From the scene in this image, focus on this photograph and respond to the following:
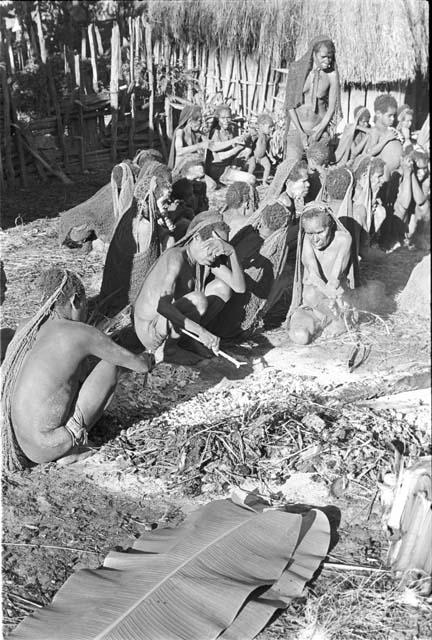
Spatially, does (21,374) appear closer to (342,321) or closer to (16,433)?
(16,433)

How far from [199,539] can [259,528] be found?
0.32 metres

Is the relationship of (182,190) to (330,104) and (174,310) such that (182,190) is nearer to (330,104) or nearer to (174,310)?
(174,310)

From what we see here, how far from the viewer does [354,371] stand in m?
6.40

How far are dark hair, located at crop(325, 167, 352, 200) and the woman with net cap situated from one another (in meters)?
2.46

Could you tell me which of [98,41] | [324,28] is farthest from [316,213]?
[98,41]

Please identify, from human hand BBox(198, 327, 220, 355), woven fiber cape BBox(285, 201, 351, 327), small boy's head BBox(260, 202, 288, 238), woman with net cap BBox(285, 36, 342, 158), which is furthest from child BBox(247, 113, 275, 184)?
human hand BBox(198, 327, 220, 355)

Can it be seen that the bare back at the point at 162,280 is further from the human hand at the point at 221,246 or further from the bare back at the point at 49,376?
the bare back at the point at 49,376

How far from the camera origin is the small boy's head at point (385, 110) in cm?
961

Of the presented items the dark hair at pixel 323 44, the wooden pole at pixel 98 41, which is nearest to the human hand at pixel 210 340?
the dark hair at pixel 323 44

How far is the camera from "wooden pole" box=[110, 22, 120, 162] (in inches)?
486

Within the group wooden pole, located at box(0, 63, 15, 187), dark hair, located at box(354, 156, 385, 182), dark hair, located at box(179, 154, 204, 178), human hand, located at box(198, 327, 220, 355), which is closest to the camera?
human hand, located at box(198, 327, 220, 355)

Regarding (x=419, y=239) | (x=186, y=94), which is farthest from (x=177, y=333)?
(x=186, y=94)

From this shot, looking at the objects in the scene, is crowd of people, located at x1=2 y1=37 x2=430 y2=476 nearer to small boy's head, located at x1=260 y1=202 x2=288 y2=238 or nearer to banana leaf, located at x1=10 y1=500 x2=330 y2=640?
small boy's head, located at x1=260 y1=202 x2=288 y2=238

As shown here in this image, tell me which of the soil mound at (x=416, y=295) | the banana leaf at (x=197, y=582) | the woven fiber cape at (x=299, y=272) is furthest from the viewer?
the soil mound at (x=416, y=295)
